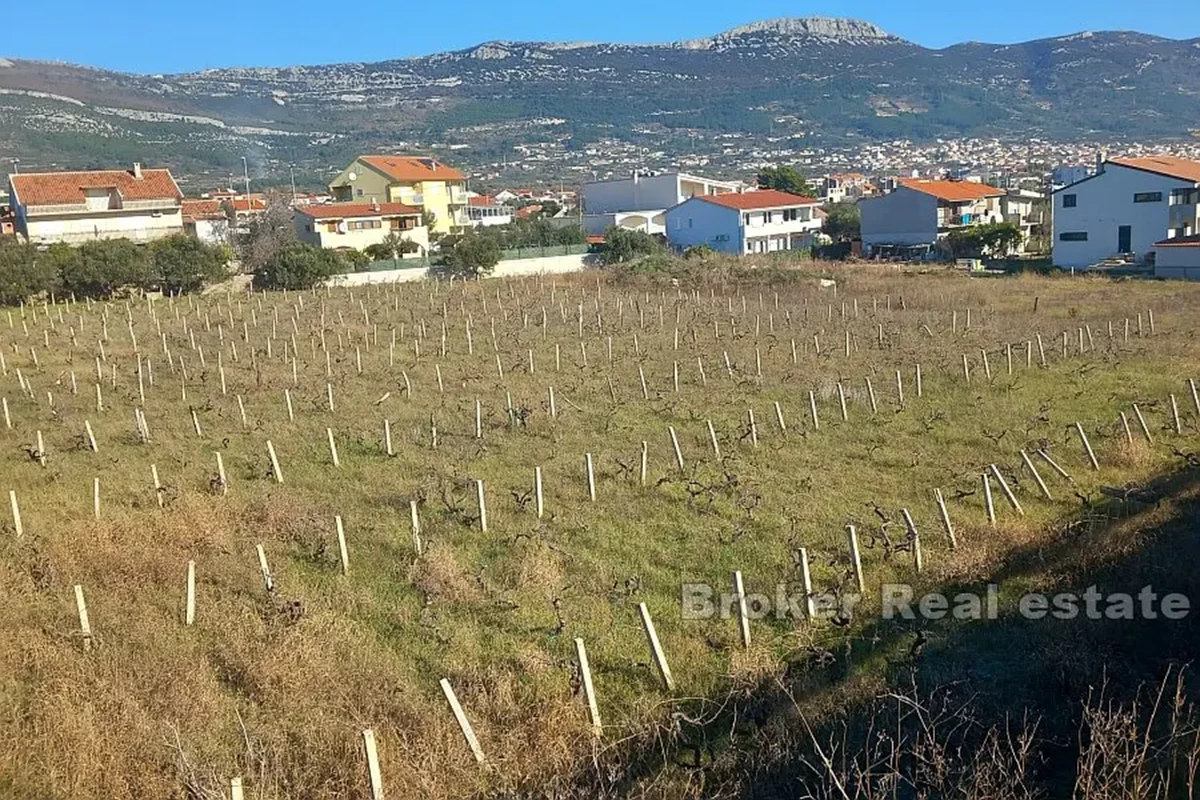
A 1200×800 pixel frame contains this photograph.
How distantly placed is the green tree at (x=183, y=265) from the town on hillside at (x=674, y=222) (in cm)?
365

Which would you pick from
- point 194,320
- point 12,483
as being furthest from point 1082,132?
point 12,483

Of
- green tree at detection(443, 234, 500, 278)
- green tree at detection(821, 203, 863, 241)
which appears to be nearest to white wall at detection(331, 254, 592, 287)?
green tree at detection(443, 234, 500, 278)

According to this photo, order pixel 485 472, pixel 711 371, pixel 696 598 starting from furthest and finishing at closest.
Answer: pixel 711 371 < pixel 485 472 < pixel 696 598

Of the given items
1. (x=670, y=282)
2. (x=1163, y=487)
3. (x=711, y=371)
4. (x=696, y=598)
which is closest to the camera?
(x=696, y=598)

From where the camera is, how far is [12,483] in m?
12.7

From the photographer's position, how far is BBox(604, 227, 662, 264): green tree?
4612 centimetres

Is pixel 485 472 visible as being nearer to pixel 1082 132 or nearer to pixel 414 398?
pixel 414 398

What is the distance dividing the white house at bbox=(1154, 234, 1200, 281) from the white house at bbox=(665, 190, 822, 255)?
2053 centimetres

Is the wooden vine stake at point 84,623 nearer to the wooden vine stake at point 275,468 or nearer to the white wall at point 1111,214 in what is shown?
the wooden vine stake at point 275,468

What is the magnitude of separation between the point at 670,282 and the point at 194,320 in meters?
18.5

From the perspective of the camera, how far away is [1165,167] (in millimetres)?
43844

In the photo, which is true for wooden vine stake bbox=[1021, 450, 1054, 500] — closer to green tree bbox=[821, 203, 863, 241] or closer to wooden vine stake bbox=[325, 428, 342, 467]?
wooden vine stake bbox=[325, 428, 342, 467]

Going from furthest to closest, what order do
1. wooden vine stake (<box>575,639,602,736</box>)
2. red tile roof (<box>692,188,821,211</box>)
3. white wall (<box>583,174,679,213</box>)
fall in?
white wall (<box>583,174,679,213</box>) → red tile roof (<box>692,188,821,211</box>) → wooden vine stake (<box>575,639,602,736</box>)

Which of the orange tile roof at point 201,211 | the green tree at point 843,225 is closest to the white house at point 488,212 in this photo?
the orange tile roof at point 201,211
